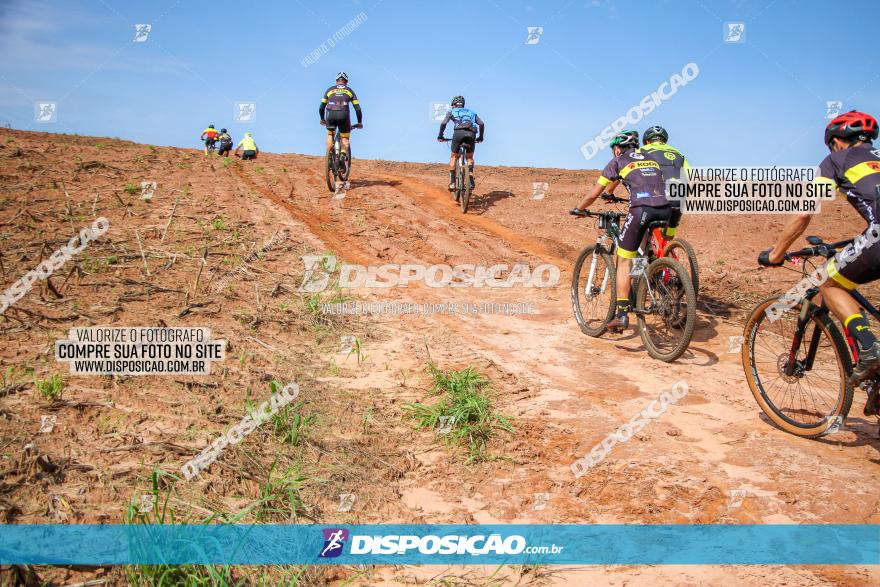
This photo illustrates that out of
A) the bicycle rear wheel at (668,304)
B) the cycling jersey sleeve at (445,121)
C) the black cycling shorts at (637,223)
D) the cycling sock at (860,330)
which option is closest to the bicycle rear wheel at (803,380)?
the cycling sock at (860,330)

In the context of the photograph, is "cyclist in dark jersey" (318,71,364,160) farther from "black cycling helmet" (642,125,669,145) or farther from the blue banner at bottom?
the blue banner at bottom

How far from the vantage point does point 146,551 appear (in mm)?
2574

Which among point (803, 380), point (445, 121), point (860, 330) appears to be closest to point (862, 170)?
point (860, 330)

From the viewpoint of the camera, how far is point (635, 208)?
6.02 m

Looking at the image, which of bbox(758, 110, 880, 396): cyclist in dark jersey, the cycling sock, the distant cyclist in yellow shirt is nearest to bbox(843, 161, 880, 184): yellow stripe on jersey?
bbox(758, 110, 880, 396): cyclist in dark jersey

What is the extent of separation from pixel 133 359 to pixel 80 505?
196cm

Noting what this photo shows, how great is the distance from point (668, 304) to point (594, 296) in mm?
1297

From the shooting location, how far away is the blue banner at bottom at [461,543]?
264 cm

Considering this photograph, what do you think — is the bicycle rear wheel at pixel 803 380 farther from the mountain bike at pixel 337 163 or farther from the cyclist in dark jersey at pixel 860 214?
the mountain bike at pixel 337 163

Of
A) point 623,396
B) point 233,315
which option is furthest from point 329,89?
point 623,396

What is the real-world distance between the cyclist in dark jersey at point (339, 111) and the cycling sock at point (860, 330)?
425 inches

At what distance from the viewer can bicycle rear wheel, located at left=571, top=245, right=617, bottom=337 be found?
6.30 meters

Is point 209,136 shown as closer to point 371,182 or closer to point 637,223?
point 371,182

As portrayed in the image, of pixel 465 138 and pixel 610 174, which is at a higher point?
pixel 465 138
